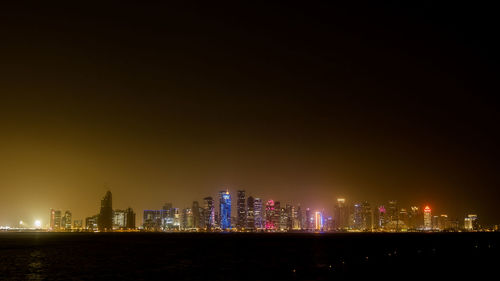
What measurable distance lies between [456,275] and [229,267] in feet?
96.1

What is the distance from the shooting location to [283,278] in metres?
52.7

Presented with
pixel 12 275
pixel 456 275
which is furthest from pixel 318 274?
pixel 12 275

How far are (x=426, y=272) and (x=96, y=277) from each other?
3593 centimetres

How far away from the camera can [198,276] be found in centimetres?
5909

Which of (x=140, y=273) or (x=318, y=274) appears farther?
(x=140, y=273)

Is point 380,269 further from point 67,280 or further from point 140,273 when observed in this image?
point 67,280

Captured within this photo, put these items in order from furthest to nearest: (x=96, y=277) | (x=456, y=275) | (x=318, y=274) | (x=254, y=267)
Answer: (x=254, y=267) < (x=96, y=277) < (x=318, y=274) < (x=456, y=275)

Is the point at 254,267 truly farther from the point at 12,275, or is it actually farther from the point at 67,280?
the point at 12,275

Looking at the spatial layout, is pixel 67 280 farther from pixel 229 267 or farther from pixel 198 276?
pixel 229 267

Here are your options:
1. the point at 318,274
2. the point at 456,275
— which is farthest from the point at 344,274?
the point at 456,275

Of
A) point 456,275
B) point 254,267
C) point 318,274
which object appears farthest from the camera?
point 254,267

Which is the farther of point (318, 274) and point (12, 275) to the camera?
point (12, 275)

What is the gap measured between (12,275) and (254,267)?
29332 mm

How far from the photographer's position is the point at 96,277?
193 feet
